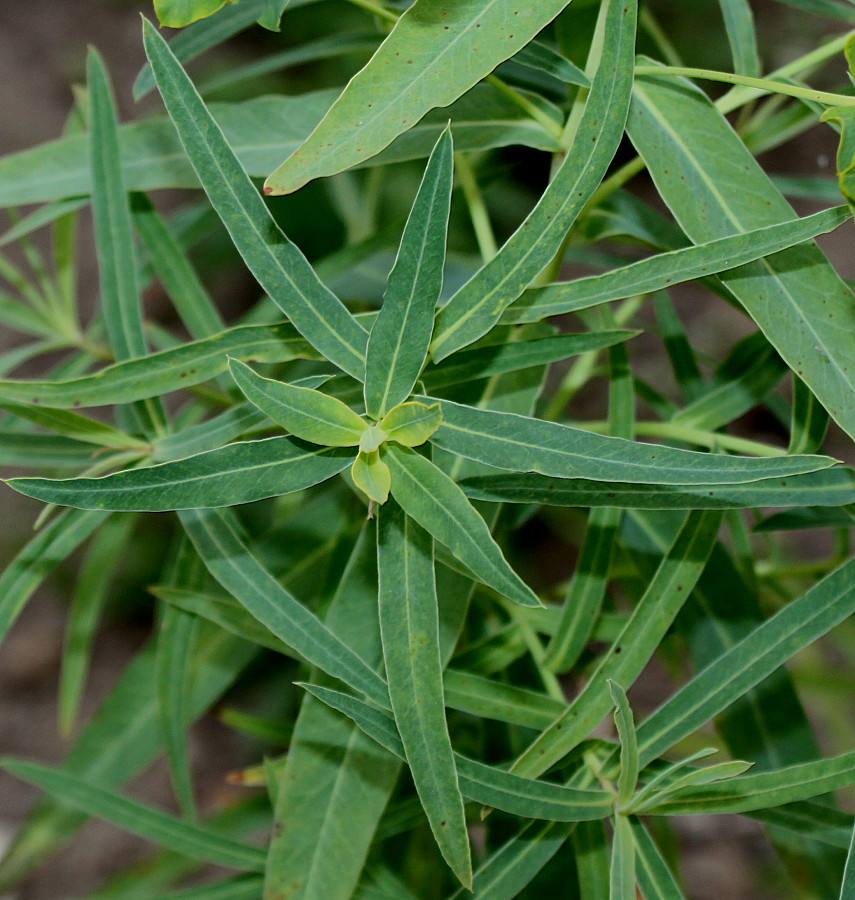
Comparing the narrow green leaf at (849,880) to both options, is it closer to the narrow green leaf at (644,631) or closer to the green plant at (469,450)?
the green plant at (469,450)

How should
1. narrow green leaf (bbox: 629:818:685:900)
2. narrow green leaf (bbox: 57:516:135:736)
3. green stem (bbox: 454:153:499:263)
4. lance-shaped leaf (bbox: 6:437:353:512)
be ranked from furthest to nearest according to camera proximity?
narrow green leaf (bbox: 57:516:135:736) < green stem (bbox: 454:153:499:263) < narrow green leaf (bbox: 629:818:685:900) < lance-shaped leaf (bbox: 6:437:353:512)

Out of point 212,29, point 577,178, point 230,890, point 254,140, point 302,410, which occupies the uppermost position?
point 212,29

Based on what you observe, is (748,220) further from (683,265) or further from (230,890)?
(230,890)

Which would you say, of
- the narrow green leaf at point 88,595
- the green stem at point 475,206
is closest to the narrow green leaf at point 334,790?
the green stem at point 475,206

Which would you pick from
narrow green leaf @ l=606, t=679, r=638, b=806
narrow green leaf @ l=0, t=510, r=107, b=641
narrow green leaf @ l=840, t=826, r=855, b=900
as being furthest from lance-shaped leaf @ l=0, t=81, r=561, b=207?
narrow green leaf @ l=840, t=826, r=855, b=900

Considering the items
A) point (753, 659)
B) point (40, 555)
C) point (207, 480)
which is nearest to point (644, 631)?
point (753, 659)

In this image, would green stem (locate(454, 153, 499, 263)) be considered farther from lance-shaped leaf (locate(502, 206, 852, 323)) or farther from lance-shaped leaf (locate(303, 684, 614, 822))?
lance-shaped leaf (locate(303, 684, 614, 822))
